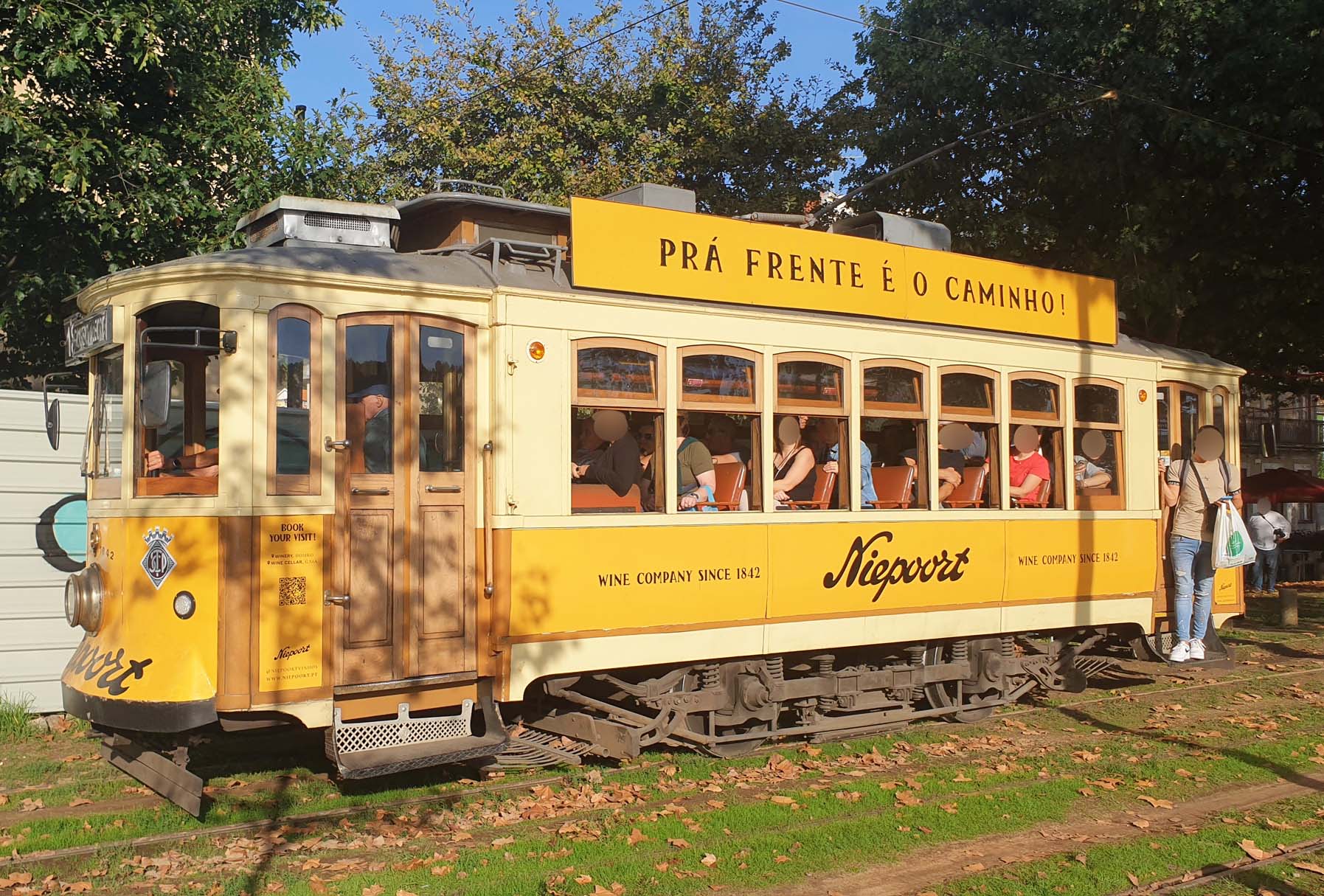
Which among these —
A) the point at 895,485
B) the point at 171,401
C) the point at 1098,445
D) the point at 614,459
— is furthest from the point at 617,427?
the point at 1098,445

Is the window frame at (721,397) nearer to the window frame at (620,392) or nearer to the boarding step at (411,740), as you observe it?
the window frame at (620,392)

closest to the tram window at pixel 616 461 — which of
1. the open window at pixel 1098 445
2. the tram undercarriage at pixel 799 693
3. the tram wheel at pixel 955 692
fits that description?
the tram undercarriage at pixel 799 693

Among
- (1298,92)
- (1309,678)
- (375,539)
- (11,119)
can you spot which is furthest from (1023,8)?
(375,539)

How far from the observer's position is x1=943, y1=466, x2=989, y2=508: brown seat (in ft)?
31.3

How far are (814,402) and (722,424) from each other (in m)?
0.72

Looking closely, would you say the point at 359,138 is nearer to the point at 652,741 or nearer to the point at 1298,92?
the point at 1298,92

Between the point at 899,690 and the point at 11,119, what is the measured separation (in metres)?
9.37

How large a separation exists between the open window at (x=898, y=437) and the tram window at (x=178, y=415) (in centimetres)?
460

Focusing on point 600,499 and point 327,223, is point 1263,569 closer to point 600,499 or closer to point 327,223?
point 600,499

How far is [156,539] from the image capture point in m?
6.52


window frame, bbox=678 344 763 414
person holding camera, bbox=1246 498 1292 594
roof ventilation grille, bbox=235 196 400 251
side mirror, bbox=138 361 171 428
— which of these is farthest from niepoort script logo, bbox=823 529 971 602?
person holding camera, bbox=1246 498 1292 594

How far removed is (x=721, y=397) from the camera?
8.12 m

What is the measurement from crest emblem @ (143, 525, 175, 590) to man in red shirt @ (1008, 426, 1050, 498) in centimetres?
644

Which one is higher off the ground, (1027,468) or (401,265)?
(401,265)
